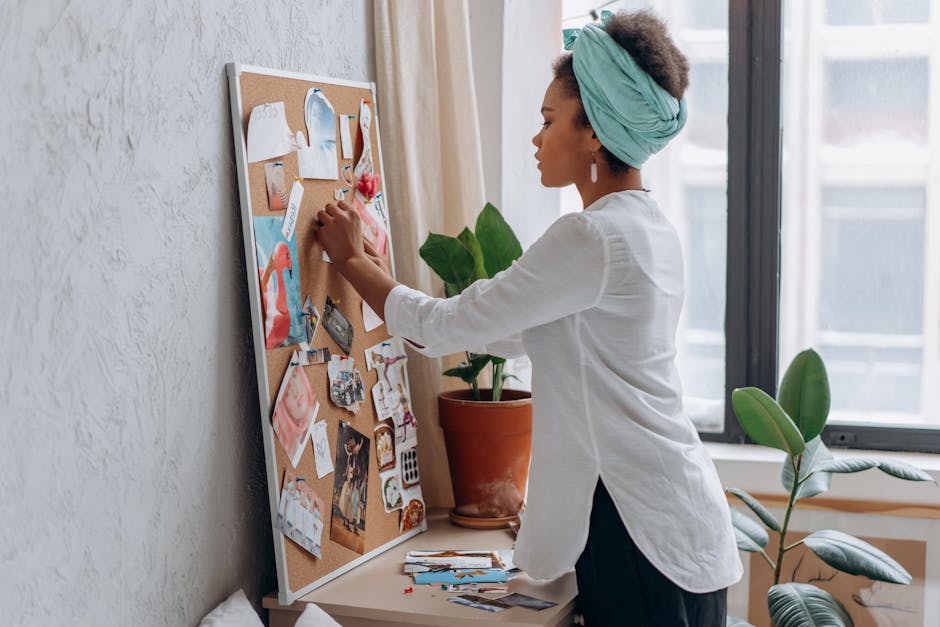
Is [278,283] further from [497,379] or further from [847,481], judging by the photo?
[847,481]

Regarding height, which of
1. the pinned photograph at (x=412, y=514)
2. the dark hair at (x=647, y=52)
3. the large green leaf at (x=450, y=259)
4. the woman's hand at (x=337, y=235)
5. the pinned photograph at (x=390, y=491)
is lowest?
the pinned photograph at (x=412, y=514)

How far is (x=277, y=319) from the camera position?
5.34ft

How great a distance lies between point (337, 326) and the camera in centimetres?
179

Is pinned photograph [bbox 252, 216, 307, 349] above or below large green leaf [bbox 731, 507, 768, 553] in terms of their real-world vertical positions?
above

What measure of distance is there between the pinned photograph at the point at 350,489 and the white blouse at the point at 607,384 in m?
0.31

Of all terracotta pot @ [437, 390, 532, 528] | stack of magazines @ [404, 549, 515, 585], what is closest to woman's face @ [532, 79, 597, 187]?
terracotta pot @ [437, 390, 532, 528]

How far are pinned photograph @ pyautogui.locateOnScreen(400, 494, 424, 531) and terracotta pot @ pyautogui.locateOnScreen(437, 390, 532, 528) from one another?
9 centimetres

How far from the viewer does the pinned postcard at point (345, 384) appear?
5.80 feet

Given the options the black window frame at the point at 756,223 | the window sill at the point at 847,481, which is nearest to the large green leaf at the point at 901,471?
the window sill at the point at 847,481

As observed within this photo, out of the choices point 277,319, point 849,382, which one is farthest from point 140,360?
point 849,382

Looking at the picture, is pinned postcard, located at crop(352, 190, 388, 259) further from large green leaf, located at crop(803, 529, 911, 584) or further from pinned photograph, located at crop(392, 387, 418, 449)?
large green leaf, located at crop(803, 529, 911, 584)

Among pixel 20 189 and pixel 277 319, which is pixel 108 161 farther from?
pixel 277 319

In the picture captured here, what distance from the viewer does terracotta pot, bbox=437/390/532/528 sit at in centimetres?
200

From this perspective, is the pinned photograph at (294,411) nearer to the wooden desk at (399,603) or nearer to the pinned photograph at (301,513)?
the pinned photograph at (301,513)
